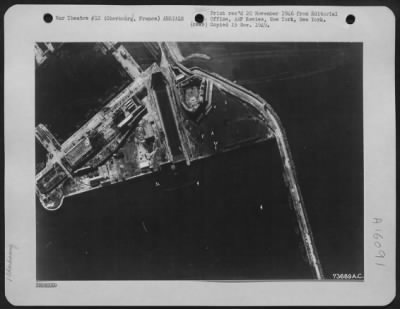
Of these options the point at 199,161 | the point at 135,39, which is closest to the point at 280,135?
the point at 199,161

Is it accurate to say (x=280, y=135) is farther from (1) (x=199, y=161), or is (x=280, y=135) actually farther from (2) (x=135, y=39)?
(2) (x=135, y=39)

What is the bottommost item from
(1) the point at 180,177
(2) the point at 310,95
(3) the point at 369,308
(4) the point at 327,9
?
(3) the point at 369,308

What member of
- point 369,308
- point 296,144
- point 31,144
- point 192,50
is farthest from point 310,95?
point 31,144

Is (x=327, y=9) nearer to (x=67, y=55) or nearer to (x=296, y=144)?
(x=296, y=144)

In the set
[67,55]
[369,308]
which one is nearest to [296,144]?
[369,308]

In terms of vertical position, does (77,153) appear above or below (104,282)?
above
